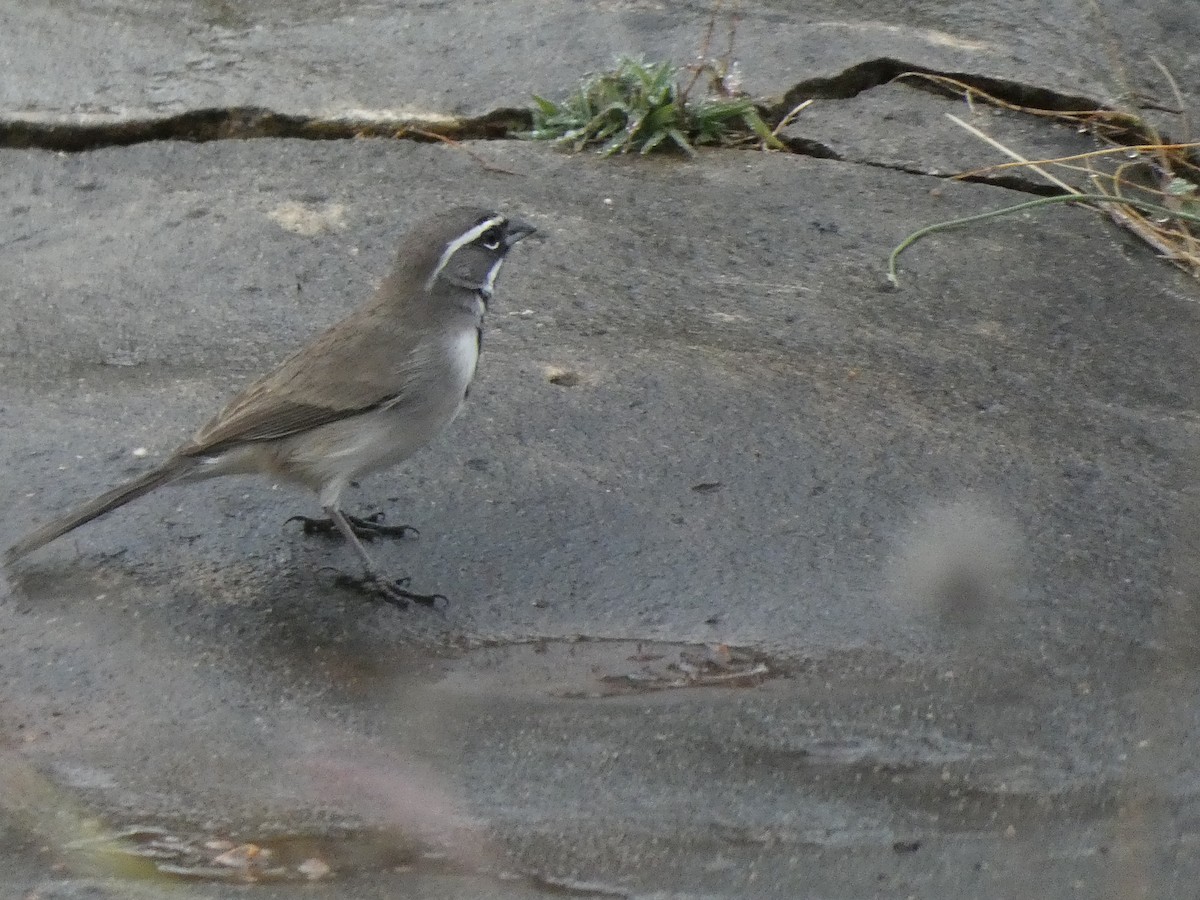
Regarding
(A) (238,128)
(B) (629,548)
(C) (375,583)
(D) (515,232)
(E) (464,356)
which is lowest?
(C) (375,583)

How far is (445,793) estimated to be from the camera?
438 cm

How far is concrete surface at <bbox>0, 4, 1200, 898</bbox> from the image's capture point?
168 inches

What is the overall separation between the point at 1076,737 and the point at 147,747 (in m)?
2.64

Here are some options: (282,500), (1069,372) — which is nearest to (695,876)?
(282,500)

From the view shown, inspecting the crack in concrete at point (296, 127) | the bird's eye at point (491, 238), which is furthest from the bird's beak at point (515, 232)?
the crack in concrete at point (296, 127)

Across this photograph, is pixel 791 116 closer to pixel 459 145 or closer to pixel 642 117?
pixel 642 117

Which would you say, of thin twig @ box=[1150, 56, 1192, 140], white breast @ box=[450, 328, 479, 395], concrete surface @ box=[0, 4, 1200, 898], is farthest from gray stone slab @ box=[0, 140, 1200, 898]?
thin twig @ box=[1150, 56, 1192, 140]

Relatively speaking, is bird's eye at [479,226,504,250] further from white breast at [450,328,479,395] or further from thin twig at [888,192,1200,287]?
thin twig at [888,192,1200,287]

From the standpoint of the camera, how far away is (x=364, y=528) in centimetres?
549

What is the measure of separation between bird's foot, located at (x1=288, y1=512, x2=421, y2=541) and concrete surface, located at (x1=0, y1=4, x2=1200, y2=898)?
0.24ft

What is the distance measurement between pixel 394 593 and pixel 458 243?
50.9 inches

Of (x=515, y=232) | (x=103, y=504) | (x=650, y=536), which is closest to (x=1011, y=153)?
(x=515, y=232)

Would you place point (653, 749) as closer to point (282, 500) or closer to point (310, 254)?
point (282, 500)

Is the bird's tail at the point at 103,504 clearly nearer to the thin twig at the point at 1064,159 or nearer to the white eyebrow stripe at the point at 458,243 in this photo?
the white eyebrow stripe at the point at 458,243
